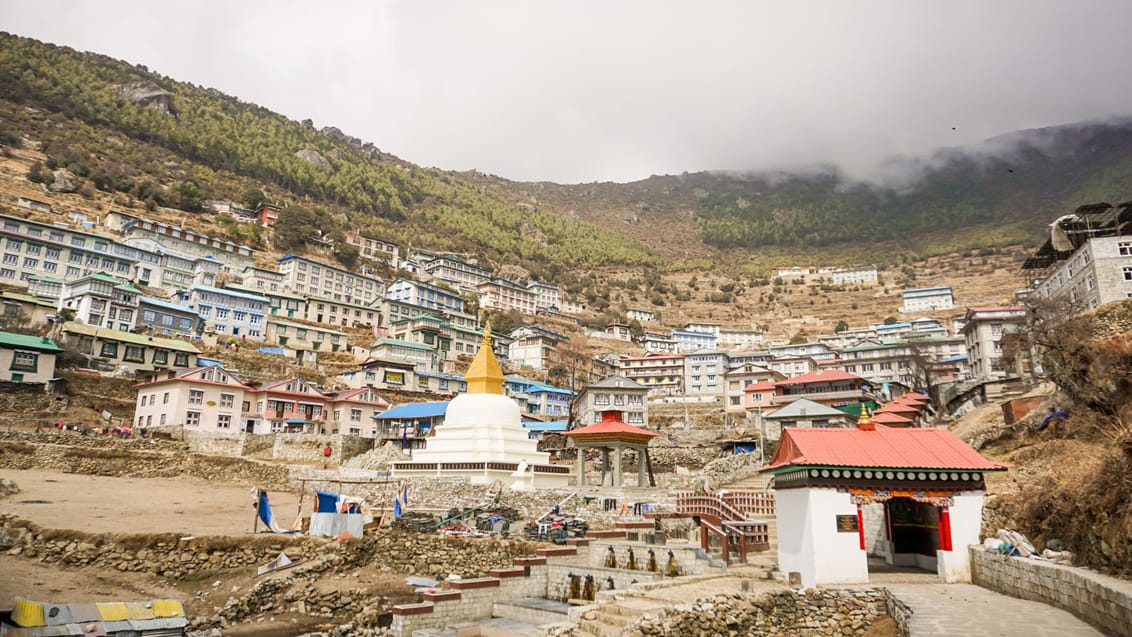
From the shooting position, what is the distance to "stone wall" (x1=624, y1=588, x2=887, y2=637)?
11477 millimetres

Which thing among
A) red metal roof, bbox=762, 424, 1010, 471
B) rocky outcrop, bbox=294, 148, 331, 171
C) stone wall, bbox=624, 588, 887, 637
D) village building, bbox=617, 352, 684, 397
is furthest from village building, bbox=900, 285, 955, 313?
rocky outcrop, bbox=294, 148, 331, 171

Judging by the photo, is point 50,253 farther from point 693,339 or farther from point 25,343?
point 693,339

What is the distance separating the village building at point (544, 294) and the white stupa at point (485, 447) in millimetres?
77798

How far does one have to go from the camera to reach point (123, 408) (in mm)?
43438

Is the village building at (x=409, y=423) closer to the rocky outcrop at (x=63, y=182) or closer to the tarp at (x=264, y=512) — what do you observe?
the tarp at (x=264, y=512)

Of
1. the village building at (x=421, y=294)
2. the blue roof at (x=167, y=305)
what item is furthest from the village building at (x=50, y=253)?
the village building at (x=421, y=294)

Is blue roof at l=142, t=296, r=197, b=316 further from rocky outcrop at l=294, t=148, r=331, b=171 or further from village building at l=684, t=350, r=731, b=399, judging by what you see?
rocky outcrop at l=294, t=148, r=331, b=171

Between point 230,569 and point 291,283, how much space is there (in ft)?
215

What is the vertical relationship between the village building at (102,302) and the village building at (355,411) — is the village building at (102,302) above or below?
above

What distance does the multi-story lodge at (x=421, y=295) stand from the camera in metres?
86.1

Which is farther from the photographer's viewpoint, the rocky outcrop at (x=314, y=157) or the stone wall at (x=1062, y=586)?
the rocky outcrop at (x=314, y=157)

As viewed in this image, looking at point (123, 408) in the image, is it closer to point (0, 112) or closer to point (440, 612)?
point (440, 612)

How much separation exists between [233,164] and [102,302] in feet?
252

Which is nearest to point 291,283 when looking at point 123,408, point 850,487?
point 123,408
